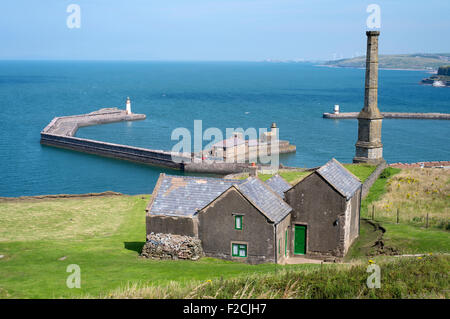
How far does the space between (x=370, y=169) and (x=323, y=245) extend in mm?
23333

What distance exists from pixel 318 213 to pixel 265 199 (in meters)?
3.00

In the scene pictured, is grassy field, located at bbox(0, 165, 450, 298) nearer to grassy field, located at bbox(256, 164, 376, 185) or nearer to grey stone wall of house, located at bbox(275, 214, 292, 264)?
grey stone wall of house, located at bbox(275, 214, 292, 264)

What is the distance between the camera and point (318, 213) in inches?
1049

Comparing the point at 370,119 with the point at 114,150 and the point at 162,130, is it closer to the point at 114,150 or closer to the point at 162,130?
the point at 114,150

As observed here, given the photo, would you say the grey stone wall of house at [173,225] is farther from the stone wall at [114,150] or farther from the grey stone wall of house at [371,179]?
the stone wall at [114,150]

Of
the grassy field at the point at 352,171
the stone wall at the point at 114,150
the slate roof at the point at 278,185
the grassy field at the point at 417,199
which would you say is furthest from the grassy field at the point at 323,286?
the stone wall at the point at 114,150

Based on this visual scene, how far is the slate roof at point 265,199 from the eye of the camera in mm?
24991

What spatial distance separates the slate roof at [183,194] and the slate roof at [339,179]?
4931 mm

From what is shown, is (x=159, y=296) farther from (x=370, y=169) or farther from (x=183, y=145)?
(x=183, y=145)

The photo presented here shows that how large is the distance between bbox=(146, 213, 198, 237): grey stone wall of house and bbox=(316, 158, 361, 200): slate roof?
6.94 m

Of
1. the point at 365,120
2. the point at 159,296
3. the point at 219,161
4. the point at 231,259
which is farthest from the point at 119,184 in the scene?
the point at 159,296

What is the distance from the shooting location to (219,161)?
6956 centimetres

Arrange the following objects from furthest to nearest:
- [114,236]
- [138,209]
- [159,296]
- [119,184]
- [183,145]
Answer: [183,145], [119,184], [138,209], [114,236], [159,296]
